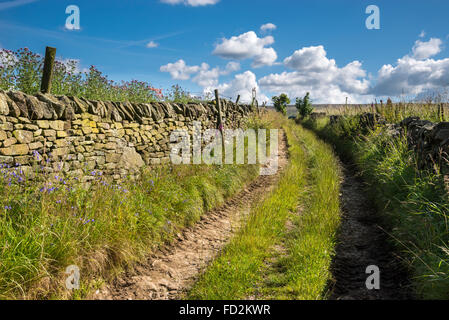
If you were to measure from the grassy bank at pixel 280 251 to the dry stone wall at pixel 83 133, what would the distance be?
289 centimetres

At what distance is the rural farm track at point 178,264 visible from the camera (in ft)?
12.2

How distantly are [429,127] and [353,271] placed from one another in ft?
14.4

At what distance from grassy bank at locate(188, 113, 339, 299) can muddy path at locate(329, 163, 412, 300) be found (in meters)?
0.21

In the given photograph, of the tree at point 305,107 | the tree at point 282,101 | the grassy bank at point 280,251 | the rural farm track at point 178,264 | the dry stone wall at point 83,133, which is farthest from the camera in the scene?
the tree at point 282,101

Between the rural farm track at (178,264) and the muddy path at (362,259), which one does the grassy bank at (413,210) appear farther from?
the rural farm track at (178,264)

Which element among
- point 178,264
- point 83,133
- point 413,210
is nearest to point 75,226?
point 178,264

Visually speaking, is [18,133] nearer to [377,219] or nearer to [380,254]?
[380,254]

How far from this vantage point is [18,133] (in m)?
4.41

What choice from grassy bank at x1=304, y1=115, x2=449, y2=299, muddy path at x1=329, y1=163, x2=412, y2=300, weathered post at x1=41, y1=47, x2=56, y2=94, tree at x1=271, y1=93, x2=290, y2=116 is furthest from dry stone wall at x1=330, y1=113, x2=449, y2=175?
tree at x1=271, y1=93, x2=290, y2=116

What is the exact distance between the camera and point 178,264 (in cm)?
441

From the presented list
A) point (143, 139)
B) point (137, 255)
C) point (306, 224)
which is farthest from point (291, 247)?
point (143, 139)

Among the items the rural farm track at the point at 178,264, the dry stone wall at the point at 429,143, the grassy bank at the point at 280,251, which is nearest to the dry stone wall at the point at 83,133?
the rural farm track at the point at 178,264

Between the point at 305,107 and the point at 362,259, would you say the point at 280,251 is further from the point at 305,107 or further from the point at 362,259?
the point at 305,107

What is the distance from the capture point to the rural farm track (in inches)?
147
